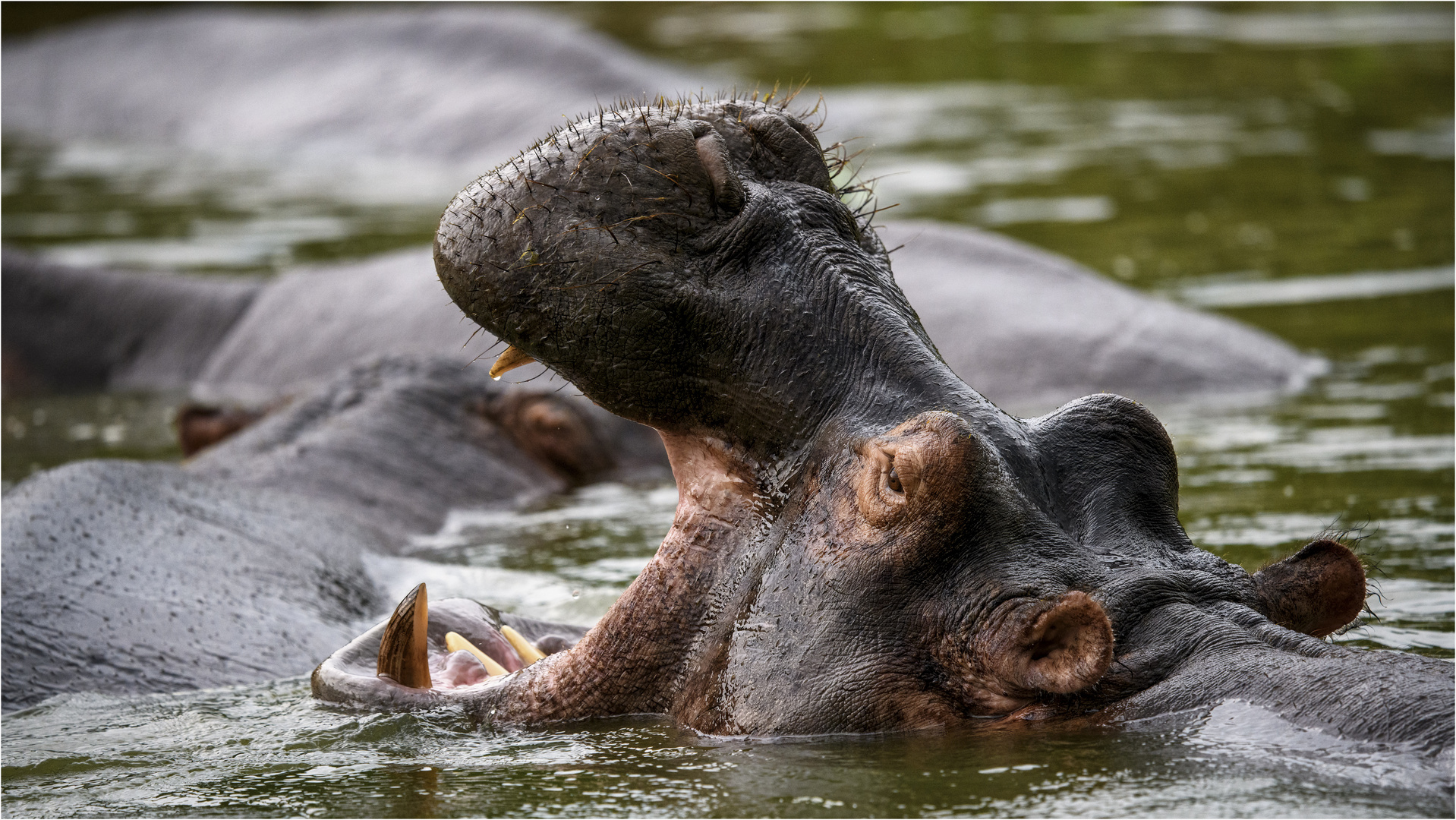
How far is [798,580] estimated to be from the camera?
3012 mm

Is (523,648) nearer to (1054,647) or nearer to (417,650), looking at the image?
(417,650)

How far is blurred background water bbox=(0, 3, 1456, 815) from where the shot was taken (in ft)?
9.36

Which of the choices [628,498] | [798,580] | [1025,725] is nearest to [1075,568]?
[1025,725]

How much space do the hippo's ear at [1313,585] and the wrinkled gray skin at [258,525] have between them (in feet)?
7.06

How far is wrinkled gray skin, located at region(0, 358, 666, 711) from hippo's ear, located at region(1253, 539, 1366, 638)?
7.06ft

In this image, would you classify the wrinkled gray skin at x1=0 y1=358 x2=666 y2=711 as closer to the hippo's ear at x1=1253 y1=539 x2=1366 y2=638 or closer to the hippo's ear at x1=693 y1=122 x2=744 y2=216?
the hippo's ear at x1=693 y1=122 x2=744 y2=216

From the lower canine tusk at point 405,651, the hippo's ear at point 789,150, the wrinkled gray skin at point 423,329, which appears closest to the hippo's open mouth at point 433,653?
the lower canine tusk at point 405,651

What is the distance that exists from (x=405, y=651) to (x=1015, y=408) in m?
4.25

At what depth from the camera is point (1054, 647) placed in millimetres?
2805

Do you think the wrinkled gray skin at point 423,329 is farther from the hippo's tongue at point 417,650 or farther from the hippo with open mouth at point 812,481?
the hippo with open mouth at point 812,481

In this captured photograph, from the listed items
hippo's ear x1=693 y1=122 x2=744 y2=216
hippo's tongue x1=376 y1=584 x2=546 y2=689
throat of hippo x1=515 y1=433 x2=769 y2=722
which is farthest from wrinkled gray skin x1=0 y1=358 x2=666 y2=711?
hippo's ear x1=693 y1=122 x2=744 y2=216

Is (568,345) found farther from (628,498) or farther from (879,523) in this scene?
(628,498)

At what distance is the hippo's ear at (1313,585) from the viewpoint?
3.00 meters

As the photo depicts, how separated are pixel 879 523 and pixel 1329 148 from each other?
11892 mm
